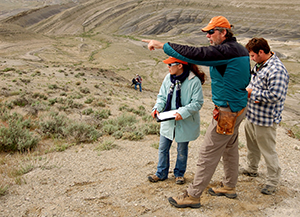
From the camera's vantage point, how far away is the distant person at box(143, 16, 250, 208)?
2732 mm

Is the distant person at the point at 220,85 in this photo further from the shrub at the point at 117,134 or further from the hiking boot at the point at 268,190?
the shrub at the point at 117,134

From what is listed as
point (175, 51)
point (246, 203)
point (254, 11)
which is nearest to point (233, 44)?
point (175, 51)

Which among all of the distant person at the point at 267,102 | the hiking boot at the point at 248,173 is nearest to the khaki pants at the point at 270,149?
the distant person at the point at 267,102

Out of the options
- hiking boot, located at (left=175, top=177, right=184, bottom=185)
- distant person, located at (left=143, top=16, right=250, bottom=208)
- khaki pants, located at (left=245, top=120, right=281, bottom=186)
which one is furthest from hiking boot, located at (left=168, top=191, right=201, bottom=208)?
khaki pants, located at (left=245, top=120, right=281, bottom=186)

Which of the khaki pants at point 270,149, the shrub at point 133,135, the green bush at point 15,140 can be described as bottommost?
the shrub at point 133,135

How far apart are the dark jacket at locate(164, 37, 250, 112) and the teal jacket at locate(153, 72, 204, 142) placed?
0.50m

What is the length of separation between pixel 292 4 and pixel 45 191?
303 feet

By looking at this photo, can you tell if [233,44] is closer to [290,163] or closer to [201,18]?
[290,163]

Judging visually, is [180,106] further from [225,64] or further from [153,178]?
[153,178]

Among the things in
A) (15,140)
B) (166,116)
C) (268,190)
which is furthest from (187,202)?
(15,140)

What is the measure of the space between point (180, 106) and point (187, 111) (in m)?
0.23

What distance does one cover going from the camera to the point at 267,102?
355cm

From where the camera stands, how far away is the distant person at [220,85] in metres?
2.73

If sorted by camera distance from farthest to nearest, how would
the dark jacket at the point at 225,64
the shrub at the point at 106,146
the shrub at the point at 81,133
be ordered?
the shrub at the point at 81,133 < the shrub at the point at 106,146 < the dark jacket at the point at 225,64
